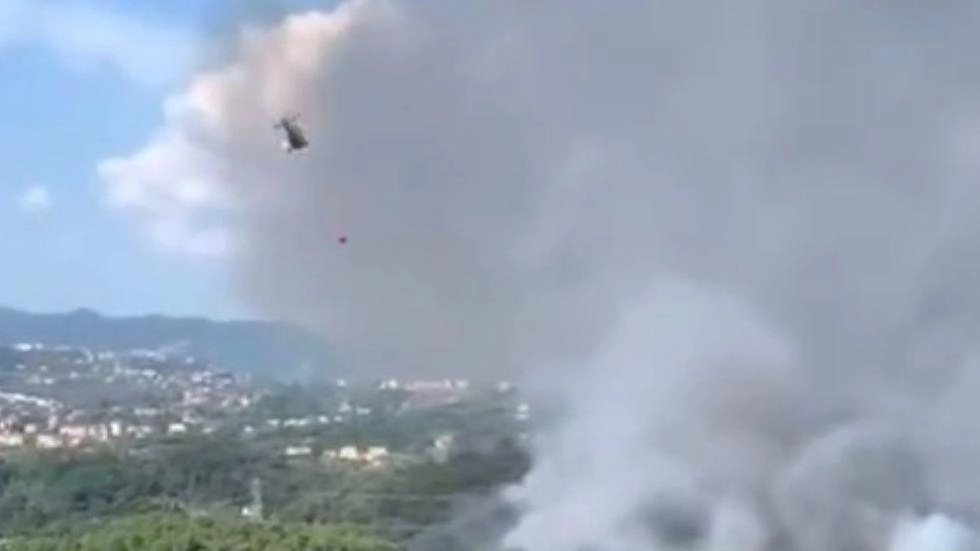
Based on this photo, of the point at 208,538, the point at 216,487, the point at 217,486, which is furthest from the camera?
the point at 217,486

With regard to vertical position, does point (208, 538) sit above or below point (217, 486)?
below

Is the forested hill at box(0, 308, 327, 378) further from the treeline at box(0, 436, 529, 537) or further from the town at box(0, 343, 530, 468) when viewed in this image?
the treeline at box(0, 436, 529, 537)

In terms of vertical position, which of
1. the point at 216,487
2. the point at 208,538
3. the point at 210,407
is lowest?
the point at 208,538

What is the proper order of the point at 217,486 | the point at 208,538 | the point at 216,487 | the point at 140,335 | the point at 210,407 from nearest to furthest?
the point at 208,538, the point at 216,487, the point at 217,486, the point at 210,407, the point at 140,335

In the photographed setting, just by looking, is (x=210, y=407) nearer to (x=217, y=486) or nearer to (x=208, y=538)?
(x=217, y=486)

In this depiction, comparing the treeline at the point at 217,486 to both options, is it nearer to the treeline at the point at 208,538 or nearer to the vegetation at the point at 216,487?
the vegetation at the point at 216,487

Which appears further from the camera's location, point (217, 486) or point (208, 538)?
point (217, 486)

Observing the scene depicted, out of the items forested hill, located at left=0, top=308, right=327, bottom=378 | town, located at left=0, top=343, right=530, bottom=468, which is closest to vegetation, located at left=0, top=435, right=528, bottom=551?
town, located at left=0, top=343, right=530, bottom=468

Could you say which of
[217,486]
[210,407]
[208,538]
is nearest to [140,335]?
[210,407]
